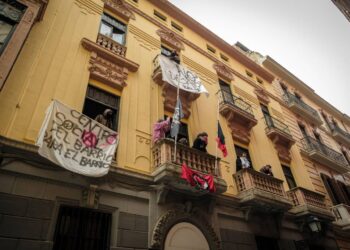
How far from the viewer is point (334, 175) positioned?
16.4m

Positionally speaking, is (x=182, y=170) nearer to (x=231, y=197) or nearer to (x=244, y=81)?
(x=231, y=197)

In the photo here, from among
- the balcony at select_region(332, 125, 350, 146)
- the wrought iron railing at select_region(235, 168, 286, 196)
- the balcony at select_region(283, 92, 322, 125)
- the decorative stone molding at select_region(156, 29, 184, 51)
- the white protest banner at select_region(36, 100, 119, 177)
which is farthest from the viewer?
the balcony at select_region(332, 125, 350, 146)

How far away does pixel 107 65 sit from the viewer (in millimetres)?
9031

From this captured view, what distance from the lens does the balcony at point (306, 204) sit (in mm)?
10539

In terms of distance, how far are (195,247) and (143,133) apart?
13.0 ft

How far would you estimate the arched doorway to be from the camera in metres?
6.71

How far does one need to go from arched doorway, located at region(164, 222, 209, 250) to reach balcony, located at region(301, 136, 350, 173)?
1118 cm

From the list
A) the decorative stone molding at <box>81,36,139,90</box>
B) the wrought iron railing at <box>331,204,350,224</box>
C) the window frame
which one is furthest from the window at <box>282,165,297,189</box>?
the window frame

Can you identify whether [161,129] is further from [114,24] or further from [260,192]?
[114,24]

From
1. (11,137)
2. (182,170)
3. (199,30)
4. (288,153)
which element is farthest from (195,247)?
(199,30)

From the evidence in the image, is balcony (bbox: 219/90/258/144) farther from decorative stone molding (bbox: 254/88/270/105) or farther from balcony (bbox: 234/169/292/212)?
decorative stone molding (bbox: 254/88/270/105)

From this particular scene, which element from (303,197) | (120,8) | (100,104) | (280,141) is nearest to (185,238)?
(100,104)

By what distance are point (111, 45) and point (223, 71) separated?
26.1ft

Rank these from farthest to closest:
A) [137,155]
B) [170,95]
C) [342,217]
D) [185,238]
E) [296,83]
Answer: [296,83] → [342,217] → [170,95] → [137,155] → [185,238]
